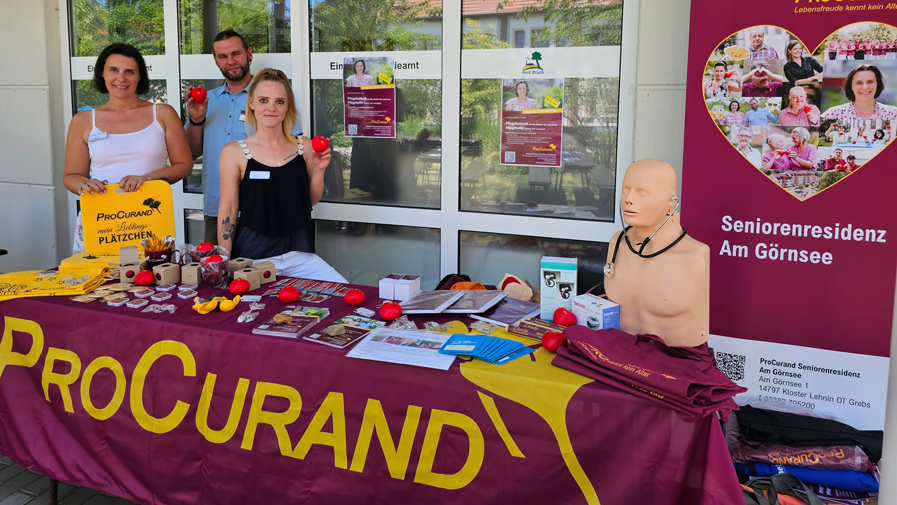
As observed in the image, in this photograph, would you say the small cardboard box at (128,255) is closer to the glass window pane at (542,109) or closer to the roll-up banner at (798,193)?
the glass window pane at (542,109)

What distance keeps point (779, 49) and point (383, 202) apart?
2.45m

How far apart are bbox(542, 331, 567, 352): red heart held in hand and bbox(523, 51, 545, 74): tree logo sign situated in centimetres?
215

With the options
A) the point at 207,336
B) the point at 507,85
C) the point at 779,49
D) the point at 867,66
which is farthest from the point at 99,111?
the point at 867,66

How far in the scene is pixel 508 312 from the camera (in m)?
2.35

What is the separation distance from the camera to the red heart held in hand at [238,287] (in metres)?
2.53

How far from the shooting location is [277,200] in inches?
120

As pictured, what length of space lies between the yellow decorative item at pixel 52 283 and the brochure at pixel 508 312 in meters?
1.61

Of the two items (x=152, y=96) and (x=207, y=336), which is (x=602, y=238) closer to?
(x=207, y=336)

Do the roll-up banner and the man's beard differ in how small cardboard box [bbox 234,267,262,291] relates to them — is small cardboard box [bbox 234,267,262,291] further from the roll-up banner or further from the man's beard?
the roll-up banner

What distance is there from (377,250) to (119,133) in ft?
5.62

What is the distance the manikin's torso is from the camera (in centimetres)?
196

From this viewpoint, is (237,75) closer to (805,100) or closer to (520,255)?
(520,255)

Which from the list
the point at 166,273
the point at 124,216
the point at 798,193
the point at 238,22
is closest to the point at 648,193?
the point at 798,193

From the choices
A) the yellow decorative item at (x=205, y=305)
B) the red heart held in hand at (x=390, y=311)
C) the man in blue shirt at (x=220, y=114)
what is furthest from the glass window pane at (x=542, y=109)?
the yellow decorative item at (x=205, y=305)
